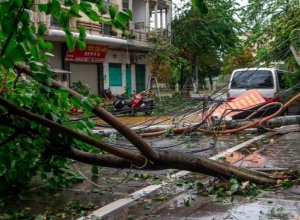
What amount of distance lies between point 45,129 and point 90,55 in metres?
24.6

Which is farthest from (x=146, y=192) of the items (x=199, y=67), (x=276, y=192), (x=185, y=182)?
(x=199, y=67)

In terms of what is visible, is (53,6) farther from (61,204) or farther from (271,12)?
(271,12)

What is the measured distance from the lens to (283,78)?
661 inches

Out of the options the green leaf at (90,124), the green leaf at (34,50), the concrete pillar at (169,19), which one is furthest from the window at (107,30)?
the green leaf at (34,50)

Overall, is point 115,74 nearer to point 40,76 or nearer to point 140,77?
point 140,77

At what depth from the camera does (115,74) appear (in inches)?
1324

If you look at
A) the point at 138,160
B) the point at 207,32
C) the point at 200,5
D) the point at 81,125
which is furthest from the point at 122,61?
the point at 200,5

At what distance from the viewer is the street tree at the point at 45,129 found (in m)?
4.88

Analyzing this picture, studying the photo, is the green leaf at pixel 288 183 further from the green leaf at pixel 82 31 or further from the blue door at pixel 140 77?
the blue door at pixel 140 77

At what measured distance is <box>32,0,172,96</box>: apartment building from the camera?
93.9 ft

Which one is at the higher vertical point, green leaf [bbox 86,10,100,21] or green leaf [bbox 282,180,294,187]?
green leaf [bbox 86,10,100,21]

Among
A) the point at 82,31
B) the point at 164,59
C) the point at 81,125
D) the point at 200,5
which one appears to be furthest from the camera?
the point at 164,59

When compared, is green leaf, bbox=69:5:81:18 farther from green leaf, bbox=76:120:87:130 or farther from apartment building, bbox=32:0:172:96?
apartment building, bbox=32:0:172:96

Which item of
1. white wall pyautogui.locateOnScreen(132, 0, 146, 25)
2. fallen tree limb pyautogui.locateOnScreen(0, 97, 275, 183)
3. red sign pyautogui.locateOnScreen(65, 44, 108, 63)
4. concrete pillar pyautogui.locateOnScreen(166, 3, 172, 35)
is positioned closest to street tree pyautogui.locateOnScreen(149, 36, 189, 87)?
concrete pillar pyautogui.locateOnScreen(166, 3, 172, 35)
